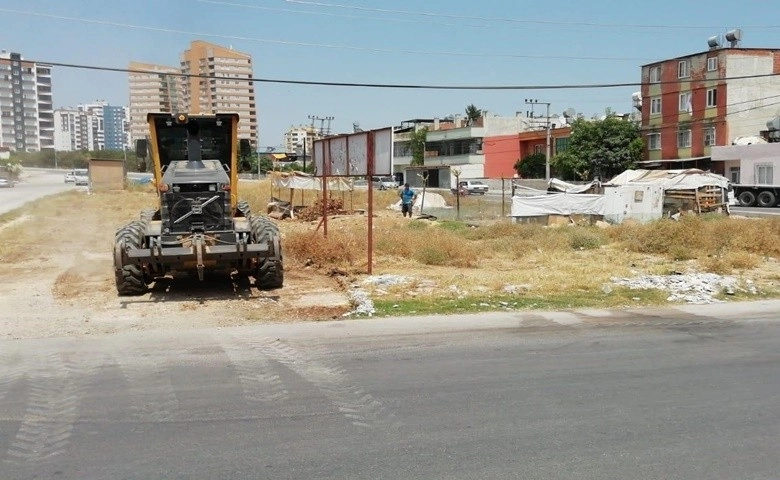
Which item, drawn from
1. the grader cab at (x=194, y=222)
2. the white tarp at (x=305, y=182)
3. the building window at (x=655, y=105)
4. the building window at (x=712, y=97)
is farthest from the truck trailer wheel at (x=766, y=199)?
the grader cab at (x=194, y=222)

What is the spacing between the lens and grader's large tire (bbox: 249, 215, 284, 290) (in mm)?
12812

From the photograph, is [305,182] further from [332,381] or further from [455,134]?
[455,134]

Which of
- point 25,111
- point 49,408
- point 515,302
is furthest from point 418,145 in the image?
point 49,408

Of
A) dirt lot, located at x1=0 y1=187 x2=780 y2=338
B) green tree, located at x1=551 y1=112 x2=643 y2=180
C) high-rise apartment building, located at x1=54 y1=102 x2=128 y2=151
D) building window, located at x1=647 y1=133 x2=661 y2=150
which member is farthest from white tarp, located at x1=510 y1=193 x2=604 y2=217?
high-rise apartment building, located at x1=54 y1=102 x2=128 y2=151

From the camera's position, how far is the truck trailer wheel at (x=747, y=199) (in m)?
44.4

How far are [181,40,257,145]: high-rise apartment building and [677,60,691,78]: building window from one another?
4661 cm

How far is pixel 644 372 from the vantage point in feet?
24.7

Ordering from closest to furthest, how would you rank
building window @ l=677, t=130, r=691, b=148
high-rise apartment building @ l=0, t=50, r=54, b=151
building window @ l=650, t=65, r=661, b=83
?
high-rise apartment building @ l=0, t=50, r=54, b=151 → building window @ l=677, t=130, r=691, b=148 → building window @ l=650, t=65, r=661, b=83

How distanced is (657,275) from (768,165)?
33.0 meters

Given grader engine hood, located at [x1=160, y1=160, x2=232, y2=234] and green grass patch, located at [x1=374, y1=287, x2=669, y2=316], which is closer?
green grass patch, located at [x1=374, y1=287, x2=669, y2=316]

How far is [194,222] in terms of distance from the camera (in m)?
12.7

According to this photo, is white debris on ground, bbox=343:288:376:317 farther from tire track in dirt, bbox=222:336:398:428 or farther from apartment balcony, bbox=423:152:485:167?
apartment balcony, bbox=423:152:485:167

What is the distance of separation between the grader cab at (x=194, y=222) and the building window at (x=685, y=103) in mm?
55282

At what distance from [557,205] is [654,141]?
138 ft
